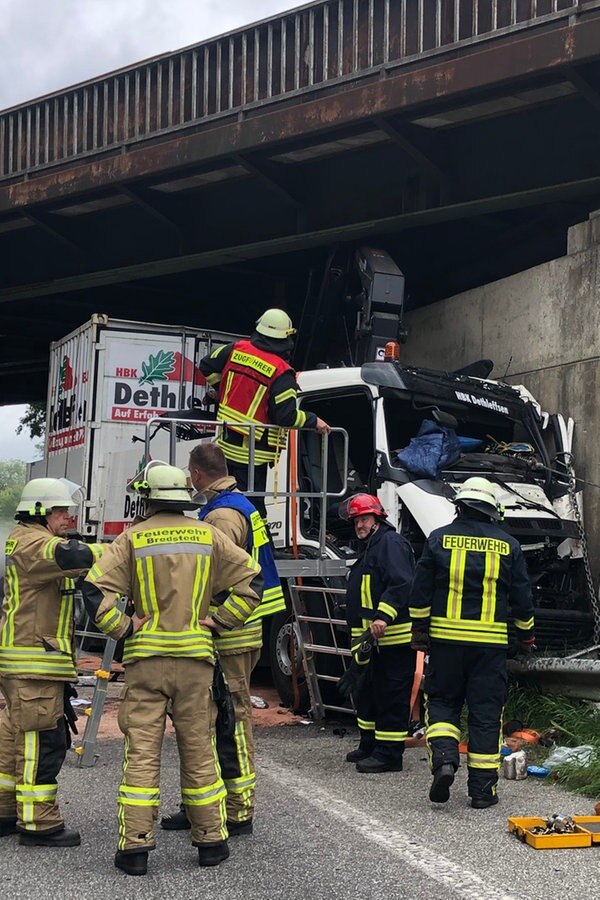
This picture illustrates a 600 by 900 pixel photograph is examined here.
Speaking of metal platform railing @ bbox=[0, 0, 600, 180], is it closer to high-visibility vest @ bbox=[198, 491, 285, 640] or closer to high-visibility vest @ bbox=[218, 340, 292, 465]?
high-visibility vest @ bbox=[218, 340, 292, 465]

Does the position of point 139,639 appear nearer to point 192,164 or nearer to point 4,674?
point 4,674

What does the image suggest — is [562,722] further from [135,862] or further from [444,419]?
[135,862]

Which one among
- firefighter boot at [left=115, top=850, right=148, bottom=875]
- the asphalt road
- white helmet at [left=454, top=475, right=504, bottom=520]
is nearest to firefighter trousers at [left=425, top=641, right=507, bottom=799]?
the asphalt road

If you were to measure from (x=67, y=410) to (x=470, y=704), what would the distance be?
837cm

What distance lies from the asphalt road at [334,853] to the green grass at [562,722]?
18cm

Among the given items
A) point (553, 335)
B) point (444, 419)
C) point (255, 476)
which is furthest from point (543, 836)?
point (553, 335)

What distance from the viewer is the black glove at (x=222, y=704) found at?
525 cm

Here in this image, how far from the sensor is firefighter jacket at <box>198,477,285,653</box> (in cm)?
568

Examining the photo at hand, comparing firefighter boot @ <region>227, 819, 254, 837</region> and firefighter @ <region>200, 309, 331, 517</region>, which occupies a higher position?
firefighter @ <region>200, 309, 331, 517</region>

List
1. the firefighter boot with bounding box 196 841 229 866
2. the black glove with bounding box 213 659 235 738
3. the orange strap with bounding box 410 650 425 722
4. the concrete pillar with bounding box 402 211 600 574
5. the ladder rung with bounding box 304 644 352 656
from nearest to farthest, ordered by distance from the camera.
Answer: the firefighter boot with bounding box 196 841 229 866
the black glove with bounding box 213 659 235 738
the orange strap with bounding box 410 650 425 722
the ladder rung with bounding box 304 644 352 656
the concrete pillar with bounding box 402 211 600 574

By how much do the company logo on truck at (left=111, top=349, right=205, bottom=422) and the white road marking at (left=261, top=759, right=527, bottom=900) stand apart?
639cm

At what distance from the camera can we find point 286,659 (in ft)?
30.8

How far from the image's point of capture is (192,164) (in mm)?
12203

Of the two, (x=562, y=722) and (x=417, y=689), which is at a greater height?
(x=417, y=689)
